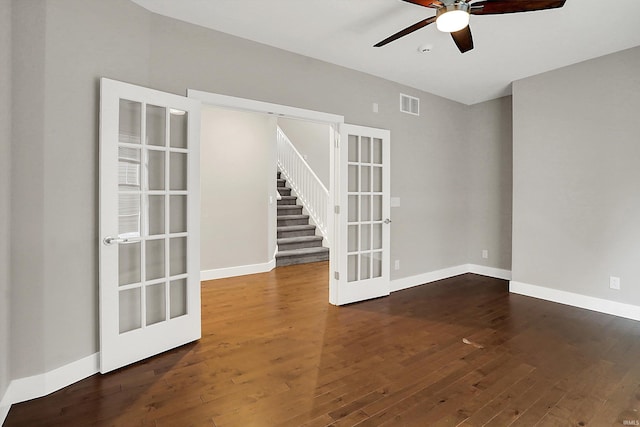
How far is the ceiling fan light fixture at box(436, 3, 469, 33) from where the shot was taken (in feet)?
7.08

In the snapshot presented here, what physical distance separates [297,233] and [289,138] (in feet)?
9.46

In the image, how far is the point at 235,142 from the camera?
529 centimetres

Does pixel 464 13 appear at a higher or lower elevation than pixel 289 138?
lower

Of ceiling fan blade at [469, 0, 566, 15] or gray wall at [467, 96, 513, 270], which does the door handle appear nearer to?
ceiling fan blade at [469, 0, 566, 15]

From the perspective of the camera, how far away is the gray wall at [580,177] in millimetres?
3508

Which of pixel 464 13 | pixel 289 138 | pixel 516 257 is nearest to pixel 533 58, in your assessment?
pixel 464 13

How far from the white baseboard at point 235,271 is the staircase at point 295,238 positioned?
416mm

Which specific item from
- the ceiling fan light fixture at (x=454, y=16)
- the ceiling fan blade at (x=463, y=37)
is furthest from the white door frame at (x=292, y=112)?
the ceiling fan light fixture at (x=454, y=16)

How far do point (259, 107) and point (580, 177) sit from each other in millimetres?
3748

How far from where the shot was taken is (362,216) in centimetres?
418

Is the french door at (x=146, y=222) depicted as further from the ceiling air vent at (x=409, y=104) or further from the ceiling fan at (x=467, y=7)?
the ceiling air vent at (x=409, y=104)

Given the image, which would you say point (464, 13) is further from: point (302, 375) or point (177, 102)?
point (302, 375)

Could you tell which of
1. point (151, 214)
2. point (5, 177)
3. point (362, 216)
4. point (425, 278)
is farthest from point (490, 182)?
point (5, 177)

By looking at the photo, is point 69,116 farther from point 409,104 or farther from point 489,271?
point 489,271
